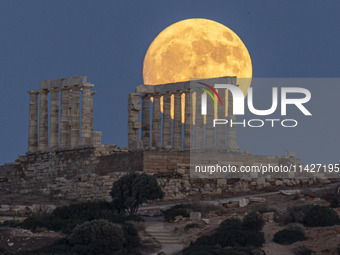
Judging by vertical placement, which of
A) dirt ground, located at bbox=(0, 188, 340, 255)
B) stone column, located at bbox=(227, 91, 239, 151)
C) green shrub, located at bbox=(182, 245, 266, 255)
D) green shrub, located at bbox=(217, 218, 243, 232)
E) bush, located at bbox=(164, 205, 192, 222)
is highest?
stone column, located at bbox=(227, 91, 239, 151)

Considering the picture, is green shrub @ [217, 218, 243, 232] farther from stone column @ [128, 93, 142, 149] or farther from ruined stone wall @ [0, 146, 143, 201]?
stone column @ [128, 93, 142, 149]

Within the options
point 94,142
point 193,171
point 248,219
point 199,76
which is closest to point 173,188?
point 193,171

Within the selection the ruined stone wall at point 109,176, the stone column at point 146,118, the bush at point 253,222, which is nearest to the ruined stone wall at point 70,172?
the ruined stone wall at point 109,176

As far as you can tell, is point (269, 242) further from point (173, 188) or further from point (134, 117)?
point (134, 117)

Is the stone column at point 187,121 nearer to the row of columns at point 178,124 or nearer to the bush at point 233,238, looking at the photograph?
the row of columns at point 178,124

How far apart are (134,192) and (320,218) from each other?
12.7 m

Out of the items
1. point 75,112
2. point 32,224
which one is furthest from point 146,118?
point 32,224

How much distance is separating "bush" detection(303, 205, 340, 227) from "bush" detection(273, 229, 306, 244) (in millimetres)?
2226

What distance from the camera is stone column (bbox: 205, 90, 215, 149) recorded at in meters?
94.8

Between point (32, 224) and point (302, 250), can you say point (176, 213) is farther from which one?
point (302, 250)

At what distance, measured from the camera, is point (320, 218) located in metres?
58.3

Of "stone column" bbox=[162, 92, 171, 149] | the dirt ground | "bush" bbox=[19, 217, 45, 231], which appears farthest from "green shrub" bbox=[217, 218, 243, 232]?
"stone column" bbox=[162, 92, 171, 149]

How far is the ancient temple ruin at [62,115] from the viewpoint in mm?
89938

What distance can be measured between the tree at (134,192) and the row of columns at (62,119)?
20016 millimetres
